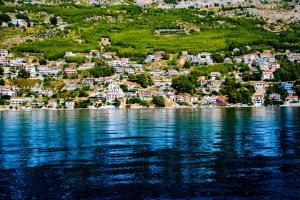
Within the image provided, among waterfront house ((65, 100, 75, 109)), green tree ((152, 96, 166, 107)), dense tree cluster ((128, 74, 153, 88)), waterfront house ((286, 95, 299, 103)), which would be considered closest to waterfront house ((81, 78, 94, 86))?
dense tree cluster ((128, 74, 153, 88))

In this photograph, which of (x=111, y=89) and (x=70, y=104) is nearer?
(x=70, y=104)

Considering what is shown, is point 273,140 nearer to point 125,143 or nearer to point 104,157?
point 125,143

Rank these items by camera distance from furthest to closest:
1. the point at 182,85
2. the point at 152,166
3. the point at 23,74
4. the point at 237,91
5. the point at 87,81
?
the point at 23,74 < the point at 87,81 < the point at 182,85 < the point at 237,91 < the point at 152,166

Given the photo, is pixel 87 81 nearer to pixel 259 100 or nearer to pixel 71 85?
pixel 71 85

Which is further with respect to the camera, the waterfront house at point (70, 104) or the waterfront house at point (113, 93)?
the waterfront house at point (113, 93)

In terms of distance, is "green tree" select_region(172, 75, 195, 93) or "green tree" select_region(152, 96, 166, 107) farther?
"green tree" select_region(172, 75, 195, 93)

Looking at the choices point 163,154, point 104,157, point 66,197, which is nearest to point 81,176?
point 66,197

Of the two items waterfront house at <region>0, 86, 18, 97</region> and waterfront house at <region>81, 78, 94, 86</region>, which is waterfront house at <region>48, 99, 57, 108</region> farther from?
waterfront house at <region>81, 78, 94, 86</region>

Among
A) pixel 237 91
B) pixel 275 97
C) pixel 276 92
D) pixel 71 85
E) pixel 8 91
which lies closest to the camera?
pixel 8 91

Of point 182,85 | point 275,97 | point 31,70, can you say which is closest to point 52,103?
point 31,70

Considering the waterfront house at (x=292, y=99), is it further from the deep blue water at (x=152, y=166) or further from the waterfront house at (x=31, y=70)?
the deep blue water at (x=152, y=166)

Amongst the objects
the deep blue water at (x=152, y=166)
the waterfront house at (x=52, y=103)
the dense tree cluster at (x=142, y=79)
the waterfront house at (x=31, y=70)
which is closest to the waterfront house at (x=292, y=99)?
the dense tree cluster at (x=142, y=79)
